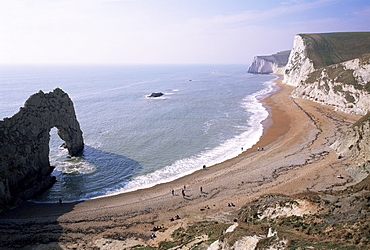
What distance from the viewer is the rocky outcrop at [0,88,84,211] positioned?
82.9 ft

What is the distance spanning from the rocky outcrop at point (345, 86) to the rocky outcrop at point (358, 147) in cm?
2748

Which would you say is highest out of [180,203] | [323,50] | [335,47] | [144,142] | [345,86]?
[335,47]

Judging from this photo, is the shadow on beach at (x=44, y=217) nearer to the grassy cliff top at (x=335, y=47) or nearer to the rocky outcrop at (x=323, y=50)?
the rocky outcrop at (x=323, y=50)

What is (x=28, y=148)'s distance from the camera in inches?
1101

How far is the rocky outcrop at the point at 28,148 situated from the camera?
25261mm

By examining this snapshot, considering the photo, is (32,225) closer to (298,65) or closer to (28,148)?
(28,148)

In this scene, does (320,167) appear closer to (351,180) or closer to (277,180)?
(351,180)

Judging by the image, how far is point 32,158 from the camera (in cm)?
2848

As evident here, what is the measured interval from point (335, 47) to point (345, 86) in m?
46.7

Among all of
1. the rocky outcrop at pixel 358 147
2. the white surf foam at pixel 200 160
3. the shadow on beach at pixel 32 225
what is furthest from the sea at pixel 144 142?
the rocky outcrop at pixel 358 147

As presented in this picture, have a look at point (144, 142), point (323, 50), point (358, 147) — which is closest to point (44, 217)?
point (144, 142)

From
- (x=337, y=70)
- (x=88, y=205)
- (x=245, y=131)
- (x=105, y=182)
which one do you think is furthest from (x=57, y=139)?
(x=337, y=70)

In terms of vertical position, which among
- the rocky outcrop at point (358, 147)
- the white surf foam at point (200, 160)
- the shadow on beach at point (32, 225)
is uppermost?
the rocky outcrop at point (358, 147)

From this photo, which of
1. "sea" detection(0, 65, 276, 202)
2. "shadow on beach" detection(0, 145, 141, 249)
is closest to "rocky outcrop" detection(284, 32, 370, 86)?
"sea" detection(0, 65, 276, 202)
